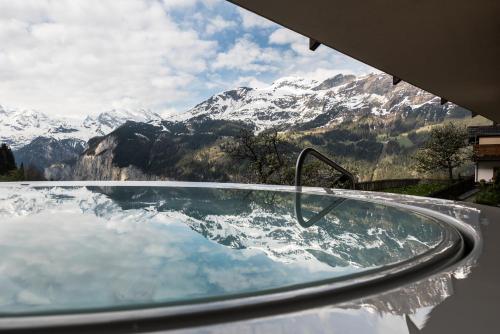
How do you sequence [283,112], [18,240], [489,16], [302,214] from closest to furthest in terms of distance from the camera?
[18,240] → [302,214] → [489,16] → [283,112]

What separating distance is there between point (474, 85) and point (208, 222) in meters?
4.67

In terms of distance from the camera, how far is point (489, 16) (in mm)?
3059

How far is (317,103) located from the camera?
5079 inches

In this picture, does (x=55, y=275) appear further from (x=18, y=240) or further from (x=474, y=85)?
(x=474, y=85)

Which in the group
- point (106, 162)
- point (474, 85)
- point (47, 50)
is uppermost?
point (47, 50)

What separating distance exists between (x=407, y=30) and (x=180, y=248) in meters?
2.74

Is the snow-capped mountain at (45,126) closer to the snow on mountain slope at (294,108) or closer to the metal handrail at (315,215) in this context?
the snow on mountain slope at (294,108)

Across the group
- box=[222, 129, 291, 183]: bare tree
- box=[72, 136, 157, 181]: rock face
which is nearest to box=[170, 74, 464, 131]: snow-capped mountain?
box=[72, 136, 157, 181]: rock face

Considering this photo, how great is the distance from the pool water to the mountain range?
48.3 meters

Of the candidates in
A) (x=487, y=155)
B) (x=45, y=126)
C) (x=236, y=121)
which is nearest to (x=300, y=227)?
(x=487, y=155)

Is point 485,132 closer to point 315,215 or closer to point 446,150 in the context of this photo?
point 446,150

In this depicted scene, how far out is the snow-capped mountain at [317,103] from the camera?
105 metres

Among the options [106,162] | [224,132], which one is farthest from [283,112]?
[106,162]

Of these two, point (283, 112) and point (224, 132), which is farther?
point (283, 112)
